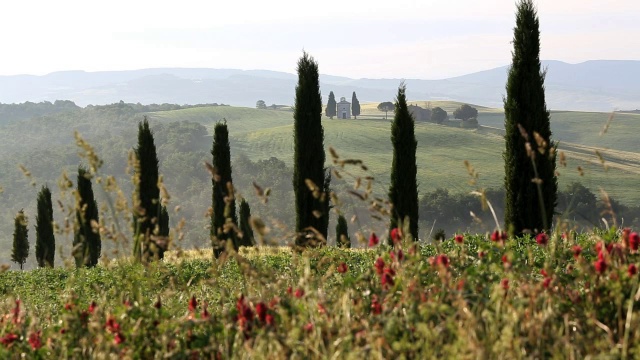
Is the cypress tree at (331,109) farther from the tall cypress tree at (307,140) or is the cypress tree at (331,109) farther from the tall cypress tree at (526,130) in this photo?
the tall cypress tree at (526,130)

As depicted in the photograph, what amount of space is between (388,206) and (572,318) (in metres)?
1.49

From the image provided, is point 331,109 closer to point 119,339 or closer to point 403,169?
point 403,169

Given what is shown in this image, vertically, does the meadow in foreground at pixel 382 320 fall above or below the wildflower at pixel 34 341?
above

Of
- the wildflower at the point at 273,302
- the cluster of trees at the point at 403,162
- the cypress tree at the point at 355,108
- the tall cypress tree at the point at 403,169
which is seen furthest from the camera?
the cypress tree at the point at 355,108

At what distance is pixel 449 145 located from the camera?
10525 centimetres

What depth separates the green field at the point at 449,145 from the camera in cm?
8831

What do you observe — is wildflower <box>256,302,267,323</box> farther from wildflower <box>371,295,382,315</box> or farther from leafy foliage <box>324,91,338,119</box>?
leafy foliage <box>324,91,338,119</box>

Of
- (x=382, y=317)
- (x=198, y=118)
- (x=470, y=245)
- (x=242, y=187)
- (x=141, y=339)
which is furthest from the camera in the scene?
(x=198, y=118)

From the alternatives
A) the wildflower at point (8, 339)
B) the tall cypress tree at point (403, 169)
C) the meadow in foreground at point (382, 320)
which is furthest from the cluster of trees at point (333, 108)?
the wildflower at point (8, 339)

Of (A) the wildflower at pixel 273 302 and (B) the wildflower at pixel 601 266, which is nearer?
(B) the wildflower at pixel 601 266

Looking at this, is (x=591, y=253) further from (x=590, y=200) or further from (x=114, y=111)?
(x=114, y=111)

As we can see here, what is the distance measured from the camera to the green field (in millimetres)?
88312

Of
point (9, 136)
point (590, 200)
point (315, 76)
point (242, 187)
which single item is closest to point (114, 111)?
point (9, 136)

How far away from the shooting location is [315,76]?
2742 centimetres
